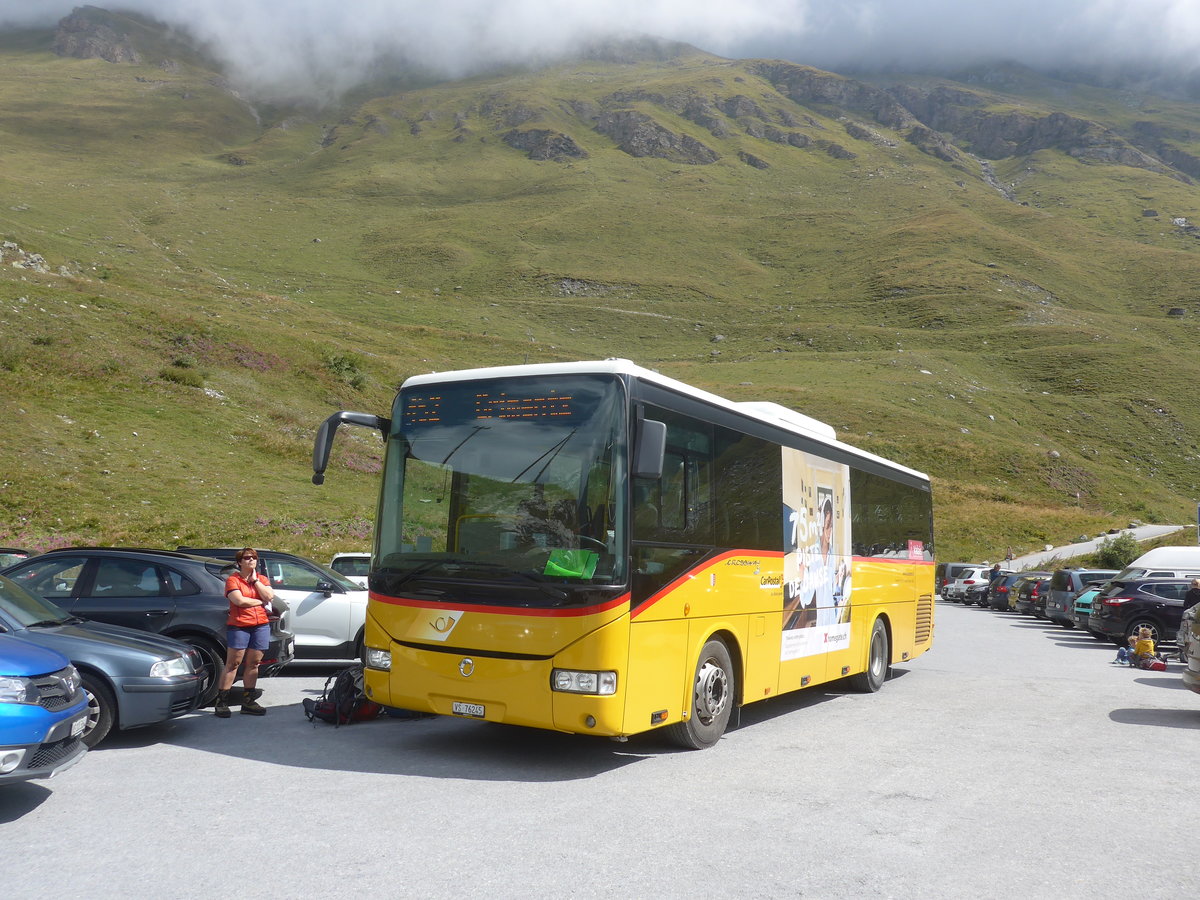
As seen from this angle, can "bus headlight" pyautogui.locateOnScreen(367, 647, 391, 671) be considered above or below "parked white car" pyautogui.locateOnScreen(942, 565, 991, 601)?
below

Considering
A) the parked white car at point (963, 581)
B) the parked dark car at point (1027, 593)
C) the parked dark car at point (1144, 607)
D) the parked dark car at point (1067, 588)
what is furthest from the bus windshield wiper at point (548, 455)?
the parked white car at point (963, 581)

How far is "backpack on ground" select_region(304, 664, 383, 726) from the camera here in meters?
9.62

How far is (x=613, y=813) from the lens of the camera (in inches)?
258

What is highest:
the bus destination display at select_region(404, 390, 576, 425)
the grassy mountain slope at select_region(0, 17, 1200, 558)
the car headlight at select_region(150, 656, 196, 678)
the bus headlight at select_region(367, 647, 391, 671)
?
the grassy mountain slope at select_region(0, 17, 1200, 558)

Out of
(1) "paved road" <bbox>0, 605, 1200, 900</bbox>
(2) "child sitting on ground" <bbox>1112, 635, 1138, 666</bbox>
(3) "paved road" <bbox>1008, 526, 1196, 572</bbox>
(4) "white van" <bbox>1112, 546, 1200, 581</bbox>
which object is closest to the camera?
(1) "paved road" <bbox>0, 605, 1200, 900</bbox>

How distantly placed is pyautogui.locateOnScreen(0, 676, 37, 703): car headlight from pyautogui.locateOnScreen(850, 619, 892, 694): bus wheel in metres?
10.1

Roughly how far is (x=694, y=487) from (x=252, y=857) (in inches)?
184

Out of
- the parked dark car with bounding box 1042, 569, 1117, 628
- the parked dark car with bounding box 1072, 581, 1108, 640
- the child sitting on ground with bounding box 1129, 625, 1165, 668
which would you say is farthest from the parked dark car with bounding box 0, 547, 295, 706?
the parked dark car with bounding box 1042, 569, 1117, 628

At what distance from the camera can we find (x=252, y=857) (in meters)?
5.39

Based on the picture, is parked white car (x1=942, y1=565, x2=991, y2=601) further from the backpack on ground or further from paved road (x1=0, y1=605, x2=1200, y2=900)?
the backpack on ground

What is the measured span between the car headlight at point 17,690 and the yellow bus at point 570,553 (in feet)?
9.28

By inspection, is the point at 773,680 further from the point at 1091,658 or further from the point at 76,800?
the point at 1091,658

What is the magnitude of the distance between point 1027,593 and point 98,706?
3112cm

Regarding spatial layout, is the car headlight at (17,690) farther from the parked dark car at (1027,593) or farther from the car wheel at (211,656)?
the parked dark car at (1027,593)
